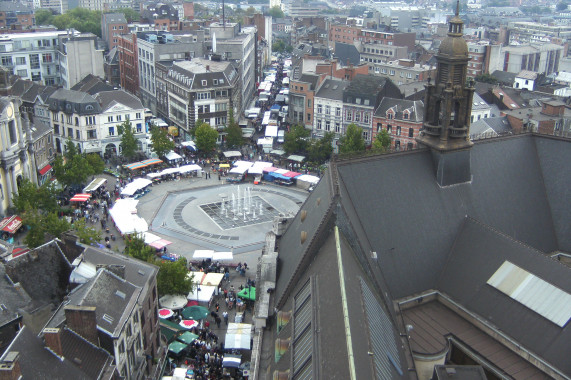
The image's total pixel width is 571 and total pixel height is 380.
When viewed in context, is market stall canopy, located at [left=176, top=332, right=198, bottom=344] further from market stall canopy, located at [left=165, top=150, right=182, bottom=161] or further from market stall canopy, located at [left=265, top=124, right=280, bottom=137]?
market stall canopy, located at [left=265, top=124, right=280, bottom=137]

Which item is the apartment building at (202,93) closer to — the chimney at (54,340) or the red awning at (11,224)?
the red awning at (11,224)

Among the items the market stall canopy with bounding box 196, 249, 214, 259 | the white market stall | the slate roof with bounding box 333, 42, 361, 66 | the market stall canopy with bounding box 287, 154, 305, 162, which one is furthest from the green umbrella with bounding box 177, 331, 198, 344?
the slate roof with bounding box 333, 42, 361, 66

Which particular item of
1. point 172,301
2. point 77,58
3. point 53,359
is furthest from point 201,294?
point 77,58

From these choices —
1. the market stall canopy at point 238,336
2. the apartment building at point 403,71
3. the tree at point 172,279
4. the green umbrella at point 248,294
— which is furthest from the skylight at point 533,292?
the apartment building at point 403,71

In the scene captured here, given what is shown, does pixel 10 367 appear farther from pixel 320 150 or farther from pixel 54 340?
pixel 320 150

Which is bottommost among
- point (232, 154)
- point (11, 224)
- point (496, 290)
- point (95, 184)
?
point (95, 184)

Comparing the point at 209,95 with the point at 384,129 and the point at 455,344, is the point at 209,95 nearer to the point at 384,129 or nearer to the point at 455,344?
the point at 384,129

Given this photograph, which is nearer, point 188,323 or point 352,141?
point 188,323
